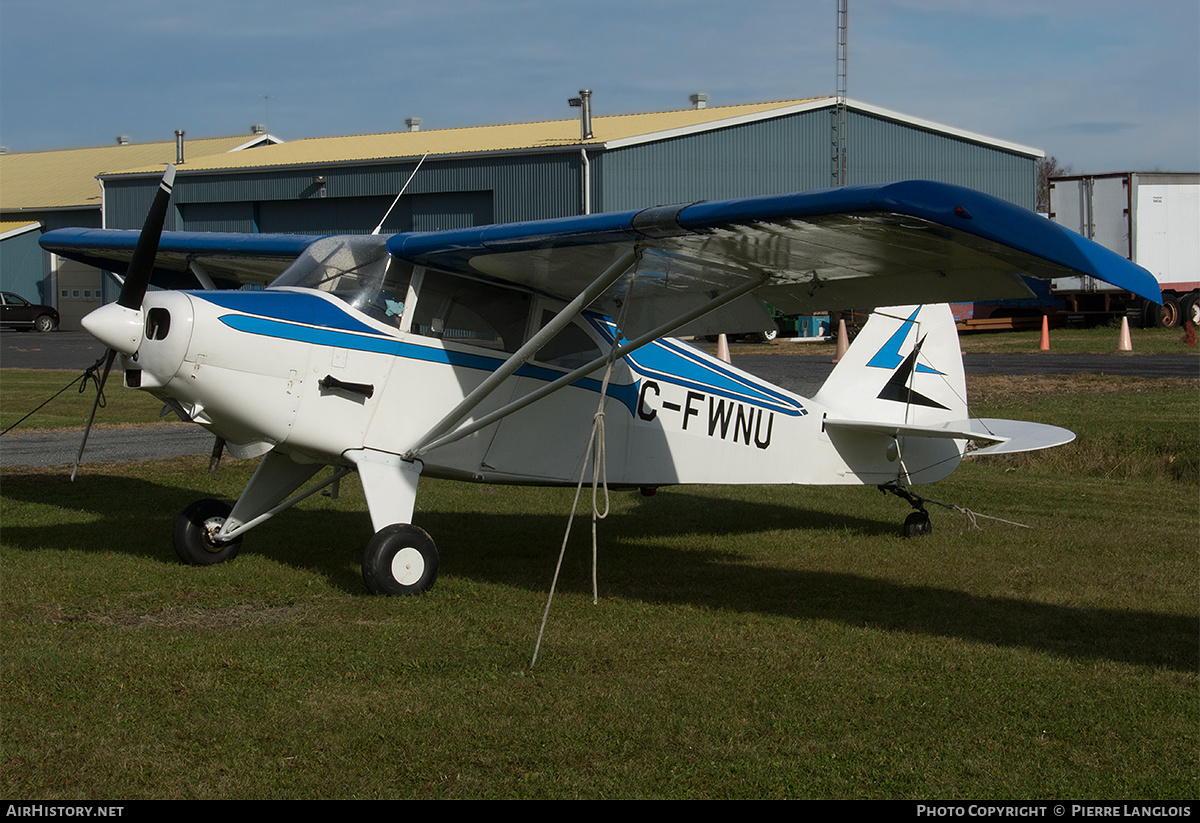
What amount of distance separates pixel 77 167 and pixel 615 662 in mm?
57350

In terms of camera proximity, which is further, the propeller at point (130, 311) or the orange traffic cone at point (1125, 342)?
the orange traffic cone at point (1125, 342)

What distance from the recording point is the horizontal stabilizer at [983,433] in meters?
8.83

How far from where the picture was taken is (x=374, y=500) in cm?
713

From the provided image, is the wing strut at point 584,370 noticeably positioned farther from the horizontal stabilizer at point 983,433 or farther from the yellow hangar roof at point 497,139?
the yellow hangar roof at point 497,139

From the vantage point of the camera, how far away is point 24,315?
4516cm

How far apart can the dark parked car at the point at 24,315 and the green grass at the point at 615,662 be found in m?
39.6

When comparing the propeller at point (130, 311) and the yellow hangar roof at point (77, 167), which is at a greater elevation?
the yellow hangar roof at point (77, 167)

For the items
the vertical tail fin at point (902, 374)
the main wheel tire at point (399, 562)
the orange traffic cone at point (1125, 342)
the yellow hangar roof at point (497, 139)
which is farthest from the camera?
the yellow hangar roof at point (497, 139)

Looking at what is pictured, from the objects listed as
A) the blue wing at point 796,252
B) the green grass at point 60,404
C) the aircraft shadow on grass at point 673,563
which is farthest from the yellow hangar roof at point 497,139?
the blue wing at point 796,252

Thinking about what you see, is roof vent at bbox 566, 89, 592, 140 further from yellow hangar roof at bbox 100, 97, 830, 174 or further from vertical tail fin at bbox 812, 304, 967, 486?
vertical tail fin at bbox 812, 304, 967, 486

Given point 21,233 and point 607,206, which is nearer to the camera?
point 607,206

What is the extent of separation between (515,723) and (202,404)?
123 inches
